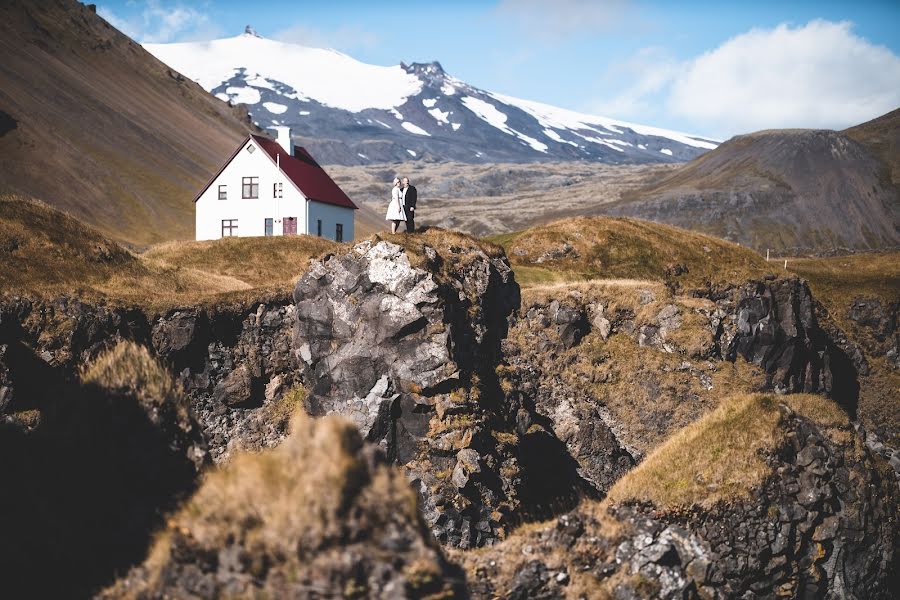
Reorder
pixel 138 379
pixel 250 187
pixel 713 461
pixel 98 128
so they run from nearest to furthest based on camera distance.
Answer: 1. pixel 138 379
2. pixel 713 461
3. pixel 250 187
4. pixel 98 128

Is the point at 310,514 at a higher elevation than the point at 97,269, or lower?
lower

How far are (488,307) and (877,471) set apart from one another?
23.0 metres

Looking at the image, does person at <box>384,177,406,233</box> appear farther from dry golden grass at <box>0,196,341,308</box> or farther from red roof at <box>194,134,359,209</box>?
red roof at <box>194,134,359,209</box>

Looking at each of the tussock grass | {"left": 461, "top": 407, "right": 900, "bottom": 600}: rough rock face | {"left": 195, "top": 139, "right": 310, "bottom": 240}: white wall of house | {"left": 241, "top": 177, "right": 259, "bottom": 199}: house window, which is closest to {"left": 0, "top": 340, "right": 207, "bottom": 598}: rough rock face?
{"left": 461, "top": 407, "right": 900, "bottom": 600}: rough rock face

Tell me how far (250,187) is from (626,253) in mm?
38522

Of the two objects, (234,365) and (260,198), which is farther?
(260,198)

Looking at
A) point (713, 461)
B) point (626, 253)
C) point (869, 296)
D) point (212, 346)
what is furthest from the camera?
point (869, 296)

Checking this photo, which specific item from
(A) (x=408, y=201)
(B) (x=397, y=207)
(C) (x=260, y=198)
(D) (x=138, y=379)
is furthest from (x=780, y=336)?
(C) (x=260, y=198)

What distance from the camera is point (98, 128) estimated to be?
144m

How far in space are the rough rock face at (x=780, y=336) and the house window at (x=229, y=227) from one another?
48718 mm

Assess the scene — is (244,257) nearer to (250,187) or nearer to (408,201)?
(408,201)

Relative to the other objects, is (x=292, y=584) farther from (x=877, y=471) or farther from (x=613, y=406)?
(x=613, y=406)

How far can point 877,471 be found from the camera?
19.8 metres

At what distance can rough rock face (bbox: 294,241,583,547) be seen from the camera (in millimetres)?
30375
